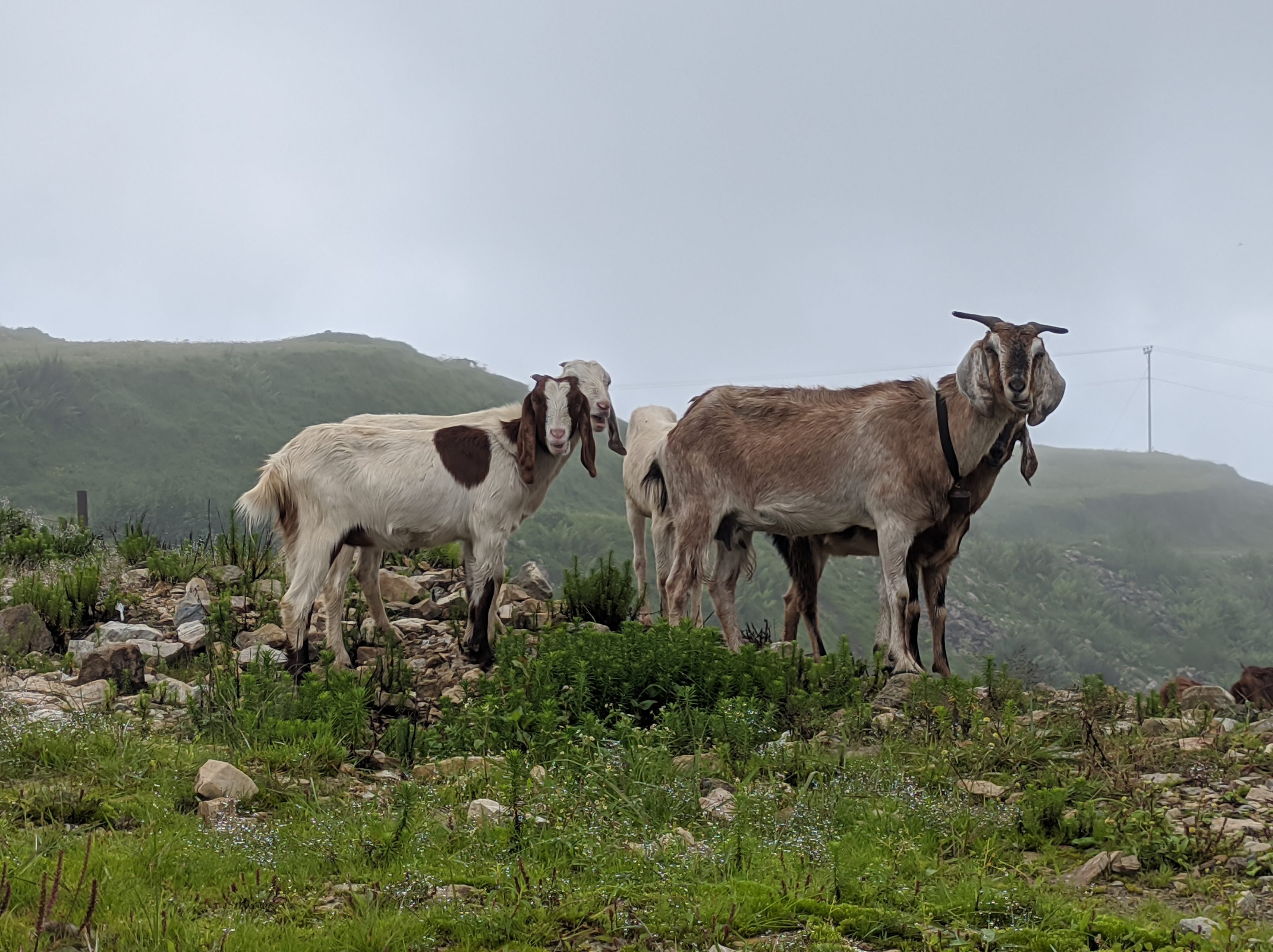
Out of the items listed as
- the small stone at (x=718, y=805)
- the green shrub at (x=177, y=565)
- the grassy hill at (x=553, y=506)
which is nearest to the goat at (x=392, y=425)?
the green shrub at (x=177, y=565)

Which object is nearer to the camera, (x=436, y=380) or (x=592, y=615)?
(x=592, y=615)

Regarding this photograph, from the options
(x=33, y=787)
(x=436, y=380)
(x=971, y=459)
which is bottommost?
(x=33, y=787)

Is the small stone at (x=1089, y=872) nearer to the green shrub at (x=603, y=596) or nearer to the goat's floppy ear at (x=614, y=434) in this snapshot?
the goat's floppy ear at (x=614, y=434)

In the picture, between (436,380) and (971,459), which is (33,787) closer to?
(971,459)

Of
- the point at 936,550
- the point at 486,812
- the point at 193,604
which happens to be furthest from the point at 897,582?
the point at 193,604

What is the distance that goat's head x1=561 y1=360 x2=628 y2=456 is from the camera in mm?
9406

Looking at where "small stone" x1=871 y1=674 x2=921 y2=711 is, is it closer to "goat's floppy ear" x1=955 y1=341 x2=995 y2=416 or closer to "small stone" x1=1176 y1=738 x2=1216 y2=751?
"small stone" x1=1176 y1=738 x2=1216 y2=751

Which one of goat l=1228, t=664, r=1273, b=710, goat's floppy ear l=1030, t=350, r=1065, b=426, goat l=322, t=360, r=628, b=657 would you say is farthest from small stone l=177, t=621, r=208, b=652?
goat l=1228, t=664, r=1273, b=710

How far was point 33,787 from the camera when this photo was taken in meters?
5.25

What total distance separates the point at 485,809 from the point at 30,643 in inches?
223

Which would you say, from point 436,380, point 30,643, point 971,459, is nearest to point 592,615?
point 971,459

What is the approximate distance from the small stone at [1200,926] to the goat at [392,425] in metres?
6.04

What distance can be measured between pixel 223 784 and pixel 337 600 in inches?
136

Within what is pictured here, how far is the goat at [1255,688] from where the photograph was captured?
7.89 meters
